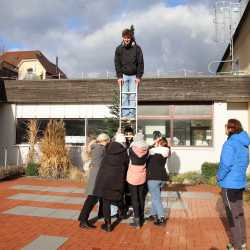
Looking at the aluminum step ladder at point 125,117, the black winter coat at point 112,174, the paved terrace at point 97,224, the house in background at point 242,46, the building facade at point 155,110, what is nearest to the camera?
the paved terrace at point 97,224

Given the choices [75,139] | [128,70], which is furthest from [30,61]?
[128,70]

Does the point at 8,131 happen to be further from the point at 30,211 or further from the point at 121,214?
the point at 121,214

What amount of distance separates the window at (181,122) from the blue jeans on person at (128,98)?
814 centimetres

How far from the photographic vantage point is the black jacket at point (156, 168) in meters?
8.17

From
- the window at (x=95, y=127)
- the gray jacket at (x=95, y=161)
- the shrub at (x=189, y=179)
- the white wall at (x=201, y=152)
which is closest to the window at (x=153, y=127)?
the white wall at (x=201, y=152)

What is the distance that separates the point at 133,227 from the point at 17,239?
2171 mm

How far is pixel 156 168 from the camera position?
8195 millimetres

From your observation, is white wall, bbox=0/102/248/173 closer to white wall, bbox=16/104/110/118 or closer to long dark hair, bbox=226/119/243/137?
white wall, bbox=16/104/110/118

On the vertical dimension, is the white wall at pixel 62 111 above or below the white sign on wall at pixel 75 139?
above

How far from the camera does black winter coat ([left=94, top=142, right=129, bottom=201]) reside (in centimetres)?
762

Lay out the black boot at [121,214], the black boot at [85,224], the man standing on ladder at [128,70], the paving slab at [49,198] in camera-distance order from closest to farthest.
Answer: the black boot at [85,224], the black boot at [121,214], the man standing on ladder at [128,70], the paving slab at [49,198]

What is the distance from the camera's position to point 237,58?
68.4ft

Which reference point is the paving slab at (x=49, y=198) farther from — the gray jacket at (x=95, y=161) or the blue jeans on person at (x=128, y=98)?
the blue jeans on person at (x=128, y=98)

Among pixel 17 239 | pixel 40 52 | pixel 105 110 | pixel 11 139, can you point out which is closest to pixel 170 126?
pixel 105 110
